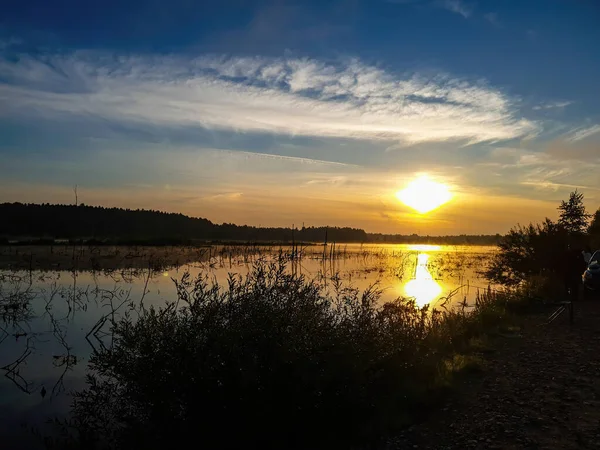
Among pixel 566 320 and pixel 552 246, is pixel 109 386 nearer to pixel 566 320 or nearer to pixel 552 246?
pixel 566 320

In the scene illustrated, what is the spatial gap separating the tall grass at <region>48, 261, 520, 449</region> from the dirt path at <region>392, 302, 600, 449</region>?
67 cm

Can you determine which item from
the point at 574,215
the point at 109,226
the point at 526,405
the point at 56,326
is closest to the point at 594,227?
the point at 574,215

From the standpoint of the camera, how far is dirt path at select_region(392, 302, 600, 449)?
676 cm

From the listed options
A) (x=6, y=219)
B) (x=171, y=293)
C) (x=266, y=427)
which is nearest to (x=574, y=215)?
(x=171, y=293)

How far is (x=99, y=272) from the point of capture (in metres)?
34.7

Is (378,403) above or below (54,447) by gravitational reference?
above

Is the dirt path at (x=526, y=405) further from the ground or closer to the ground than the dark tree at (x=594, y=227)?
closer to the ground

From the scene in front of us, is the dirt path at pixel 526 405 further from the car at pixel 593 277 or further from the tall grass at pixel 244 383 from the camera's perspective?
the car at pixel 593 277

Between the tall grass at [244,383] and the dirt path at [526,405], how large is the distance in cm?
67

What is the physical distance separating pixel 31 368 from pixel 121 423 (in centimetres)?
534

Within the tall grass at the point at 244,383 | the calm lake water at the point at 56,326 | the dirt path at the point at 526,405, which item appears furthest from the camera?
the calm lake water at the point at 56,326

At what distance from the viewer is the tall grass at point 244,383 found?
22.9ft

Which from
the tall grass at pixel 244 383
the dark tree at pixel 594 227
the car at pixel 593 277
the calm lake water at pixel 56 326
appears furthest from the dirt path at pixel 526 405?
the dark tree at pixel 594 227

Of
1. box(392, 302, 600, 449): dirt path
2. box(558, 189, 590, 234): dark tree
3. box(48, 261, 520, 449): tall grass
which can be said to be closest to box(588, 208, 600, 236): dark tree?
box(558, 189, 590, 234): dark tree
